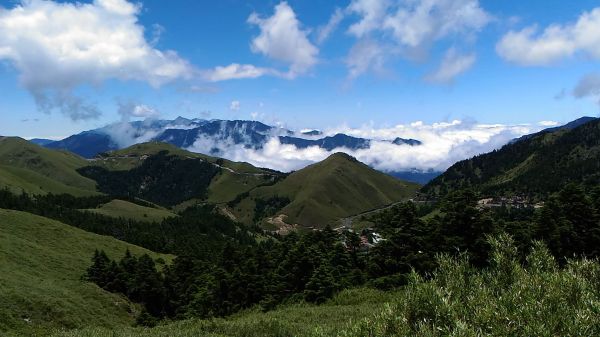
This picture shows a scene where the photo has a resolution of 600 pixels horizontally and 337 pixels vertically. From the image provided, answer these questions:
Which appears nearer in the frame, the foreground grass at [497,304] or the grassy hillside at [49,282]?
the foreground grass at [497,304]

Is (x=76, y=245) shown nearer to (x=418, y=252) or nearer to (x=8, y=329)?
(x=8, y=329)

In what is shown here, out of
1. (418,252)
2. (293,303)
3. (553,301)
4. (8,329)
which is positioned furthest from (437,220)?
(8,329)

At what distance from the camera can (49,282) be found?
8450 cm

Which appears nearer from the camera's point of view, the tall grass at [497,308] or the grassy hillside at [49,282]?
the tall grass at [497,308]

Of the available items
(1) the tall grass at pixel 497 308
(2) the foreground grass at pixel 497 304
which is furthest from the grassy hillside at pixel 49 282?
(1) the tall grass at pixel 497 308

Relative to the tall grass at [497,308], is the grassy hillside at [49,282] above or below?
below

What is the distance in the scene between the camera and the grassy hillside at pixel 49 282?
60.4 m

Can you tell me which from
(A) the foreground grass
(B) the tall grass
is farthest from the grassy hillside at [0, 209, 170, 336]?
(B) the tall grass

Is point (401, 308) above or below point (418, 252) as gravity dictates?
above

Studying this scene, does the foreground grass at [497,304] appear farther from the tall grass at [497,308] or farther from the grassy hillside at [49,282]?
the grassy hillside at [49,282]

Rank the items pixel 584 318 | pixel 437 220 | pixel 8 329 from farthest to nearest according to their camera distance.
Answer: pixel 437 220, pixel 8 329, pixel 584 318

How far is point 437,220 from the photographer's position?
232ft

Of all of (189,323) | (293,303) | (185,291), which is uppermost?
(189,323)

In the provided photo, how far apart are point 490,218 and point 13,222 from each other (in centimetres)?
13332
